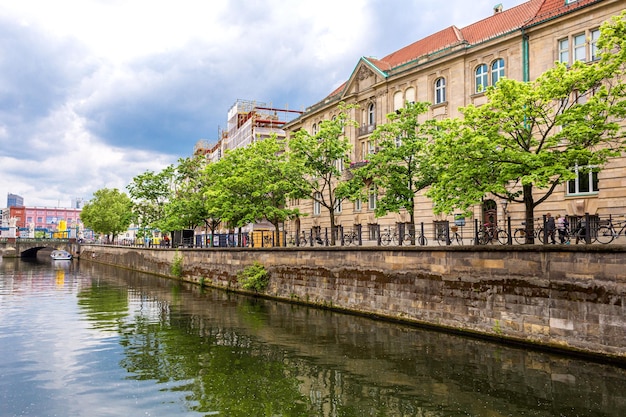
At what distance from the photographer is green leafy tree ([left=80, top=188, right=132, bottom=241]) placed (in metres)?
→ 96.2

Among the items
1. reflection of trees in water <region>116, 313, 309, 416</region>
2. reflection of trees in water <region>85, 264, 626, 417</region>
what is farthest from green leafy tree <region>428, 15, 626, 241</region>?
reflection of trees in water <region>116, 313, 309, 416</region>

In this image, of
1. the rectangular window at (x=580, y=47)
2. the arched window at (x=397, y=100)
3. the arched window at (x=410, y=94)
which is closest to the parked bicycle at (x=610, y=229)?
the rectangular window at (x=580, y=47)

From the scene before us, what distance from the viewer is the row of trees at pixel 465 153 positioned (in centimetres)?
1781

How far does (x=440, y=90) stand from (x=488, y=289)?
21.0m

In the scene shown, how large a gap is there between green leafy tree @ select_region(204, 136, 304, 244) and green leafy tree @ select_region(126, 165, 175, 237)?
22.8 m

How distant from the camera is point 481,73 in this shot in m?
33.4

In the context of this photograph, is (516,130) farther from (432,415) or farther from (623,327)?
(432,415)

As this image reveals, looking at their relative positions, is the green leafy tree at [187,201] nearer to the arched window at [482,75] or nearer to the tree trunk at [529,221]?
the arched window at [482,75]

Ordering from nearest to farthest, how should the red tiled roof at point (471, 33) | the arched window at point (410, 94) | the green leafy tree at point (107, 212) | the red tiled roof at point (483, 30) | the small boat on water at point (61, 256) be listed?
the red tiled roof at point (483, 30) → the red tiled roof at point (471, 33) → the arched window at point (410, 94) → the small boat on water at point (61, 256) → the green leafy tree at point (107, 212)

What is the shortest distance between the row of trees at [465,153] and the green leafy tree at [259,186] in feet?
0.31

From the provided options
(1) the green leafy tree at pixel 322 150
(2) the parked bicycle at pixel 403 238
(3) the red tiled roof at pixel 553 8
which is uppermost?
(3) the red tiled roof at pixel 553 8

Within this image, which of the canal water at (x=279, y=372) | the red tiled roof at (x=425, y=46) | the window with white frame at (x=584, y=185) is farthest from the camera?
the red tiled roof at (x=425, y=46)

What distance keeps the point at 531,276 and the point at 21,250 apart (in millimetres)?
105837

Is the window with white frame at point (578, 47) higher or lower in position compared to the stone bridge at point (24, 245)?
higher
